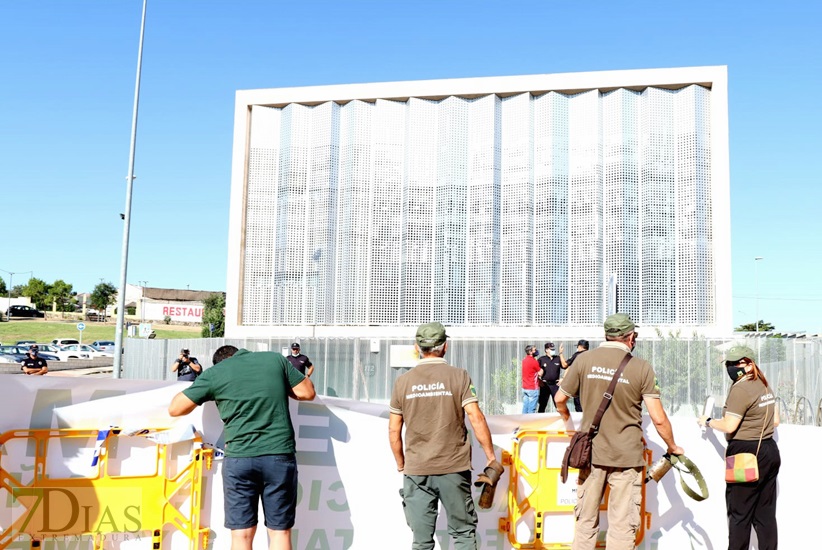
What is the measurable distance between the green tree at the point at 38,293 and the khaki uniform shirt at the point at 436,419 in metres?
122

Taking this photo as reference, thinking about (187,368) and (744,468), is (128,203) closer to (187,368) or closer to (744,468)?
(187,368)

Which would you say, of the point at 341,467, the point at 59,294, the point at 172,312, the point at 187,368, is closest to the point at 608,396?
the point at 341,467

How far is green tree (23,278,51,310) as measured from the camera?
379 ft

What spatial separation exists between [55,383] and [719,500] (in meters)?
5.62

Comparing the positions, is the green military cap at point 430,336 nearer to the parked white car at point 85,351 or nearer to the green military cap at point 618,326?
the green military cap at point 618,326

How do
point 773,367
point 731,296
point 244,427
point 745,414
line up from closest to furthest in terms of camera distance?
point 244,427
point 745,414
point 773,367
point 731,296

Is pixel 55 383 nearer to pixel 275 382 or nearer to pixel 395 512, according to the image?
pixel 275 382

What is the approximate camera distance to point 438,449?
5207mm

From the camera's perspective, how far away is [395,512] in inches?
252

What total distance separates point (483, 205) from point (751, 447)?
929 inches

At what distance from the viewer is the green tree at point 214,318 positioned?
64.8 metres

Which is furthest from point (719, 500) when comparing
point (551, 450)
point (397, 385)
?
point (397, 385)

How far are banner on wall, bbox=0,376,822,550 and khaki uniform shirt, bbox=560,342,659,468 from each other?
1045 mm

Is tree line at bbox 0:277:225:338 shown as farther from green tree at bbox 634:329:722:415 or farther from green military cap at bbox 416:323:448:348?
green military cap at bbox 416:323:448:348
